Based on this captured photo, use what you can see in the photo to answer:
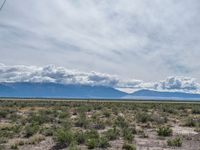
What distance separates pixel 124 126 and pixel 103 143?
9.27 metres

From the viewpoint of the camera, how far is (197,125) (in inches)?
1222

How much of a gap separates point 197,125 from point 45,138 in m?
14.8

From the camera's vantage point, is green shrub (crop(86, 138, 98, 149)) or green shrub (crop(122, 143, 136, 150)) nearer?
green shrub (crop(122, 143, 136, 150))

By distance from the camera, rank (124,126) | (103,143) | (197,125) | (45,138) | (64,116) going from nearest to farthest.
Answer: (103,143) < (45,138) < (124,126) < (197,125) < (64,116)

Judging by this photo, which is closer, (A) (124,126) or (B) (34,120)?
(A) (124,126)

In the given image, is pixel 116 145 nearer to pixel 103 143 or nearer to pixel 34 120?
pixel 103 143

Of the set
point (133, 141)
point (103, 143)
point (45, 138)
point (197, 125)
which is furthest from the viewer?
point (197, 125)

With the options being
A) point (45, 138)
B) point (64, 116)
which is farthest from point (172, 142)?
point (64, 116)

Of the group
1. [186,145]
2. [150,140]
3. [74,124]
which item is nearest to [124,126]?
[74,124]

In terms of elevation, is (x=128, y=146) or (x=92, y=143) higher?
(x=92, y=143)

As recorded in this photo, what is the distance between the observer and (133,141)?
844 inches

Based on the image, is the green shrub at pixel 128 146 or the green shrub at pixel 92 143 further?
the green shrub at pixel 92 143

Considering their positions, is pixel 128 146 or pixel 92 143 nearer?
pixel 128 146

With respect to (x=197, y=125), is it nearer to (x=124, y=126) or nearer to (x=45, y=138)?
(x=124, y=126)
